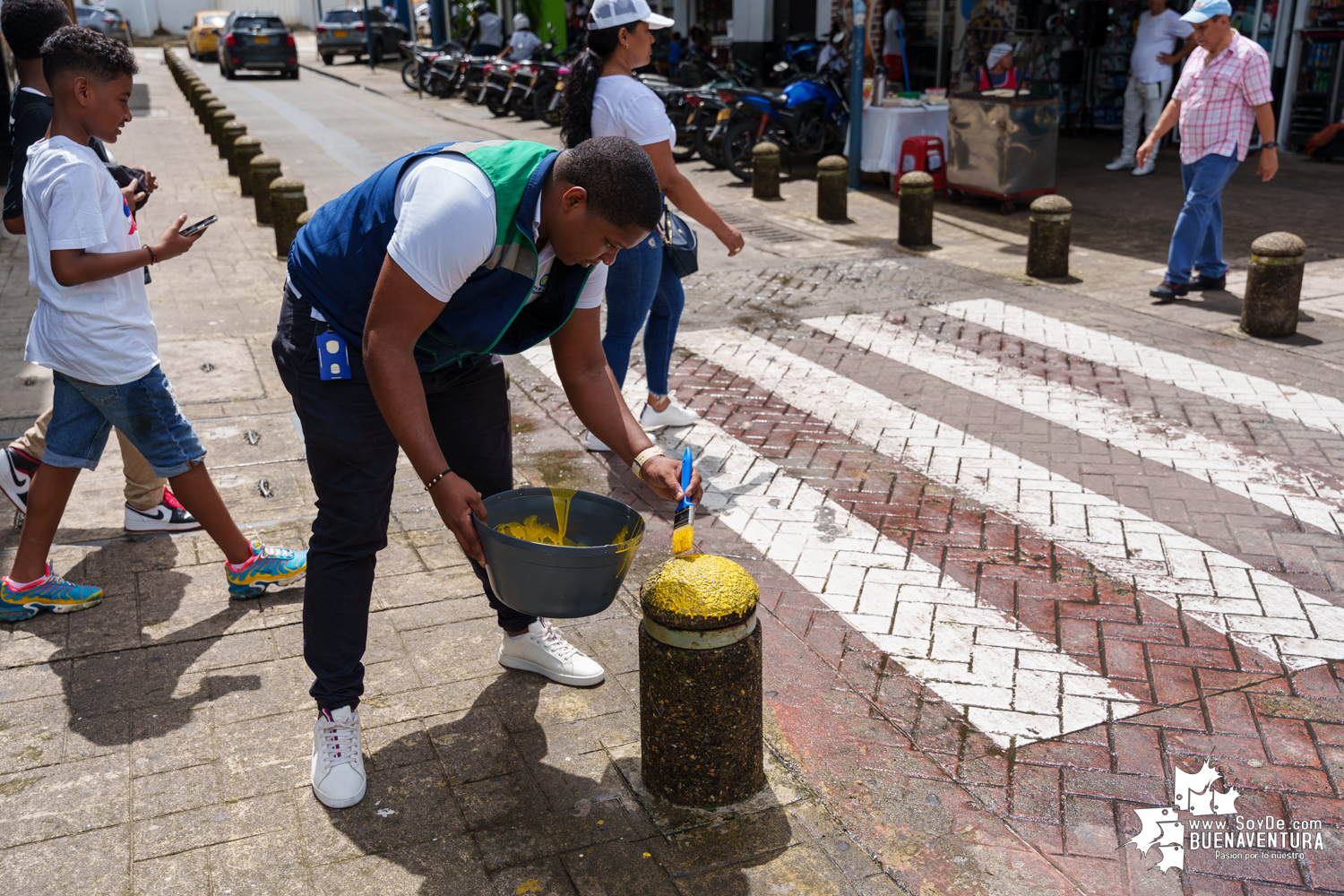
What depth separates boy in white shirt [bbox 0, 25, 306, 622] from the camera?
3.51m

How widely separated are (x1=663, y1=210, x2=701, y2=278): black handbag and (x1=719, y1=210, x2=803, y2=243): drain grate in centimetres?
554

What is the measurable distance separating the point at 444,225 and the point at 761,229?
907 cm

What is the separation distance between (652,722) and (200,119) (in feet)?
67.3

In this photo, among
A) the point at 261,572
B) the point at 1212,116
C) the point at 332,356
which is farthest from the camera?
the point at 1212,116

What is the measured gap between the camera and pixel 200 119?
2044 cm

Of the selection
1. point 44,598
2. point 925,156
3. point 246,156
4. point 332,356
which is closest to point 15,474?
point 44,598

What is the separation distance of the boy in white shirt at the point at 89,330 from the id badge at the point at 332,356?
1.24 metres

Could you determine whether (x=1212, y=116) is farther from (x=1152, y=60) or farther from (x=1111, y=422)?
(x=1152, y=60)

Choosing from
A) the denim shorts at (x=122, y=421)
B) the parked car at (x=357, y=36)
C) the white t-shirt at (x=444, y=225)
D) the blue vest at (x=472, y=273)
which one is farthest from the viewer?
the parked car at (x=357, y=36)

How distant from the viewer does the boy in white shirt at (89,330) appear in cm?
351

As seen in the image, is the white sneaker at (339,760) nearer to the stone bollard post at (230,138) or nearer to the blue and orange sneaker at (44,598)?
the blue and orange sneaker at (44,598)

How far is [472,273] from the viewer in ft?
8.68

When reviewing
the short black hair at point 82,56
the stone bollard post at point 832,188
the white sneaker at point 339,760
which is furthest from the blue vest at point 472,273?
the stone bollard post at point 832,188

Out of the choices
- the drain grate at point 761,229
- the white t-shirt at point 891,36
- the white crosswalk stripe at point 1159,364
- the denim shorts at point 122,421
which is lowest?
the white crosswalk stripe at point 1159,364
